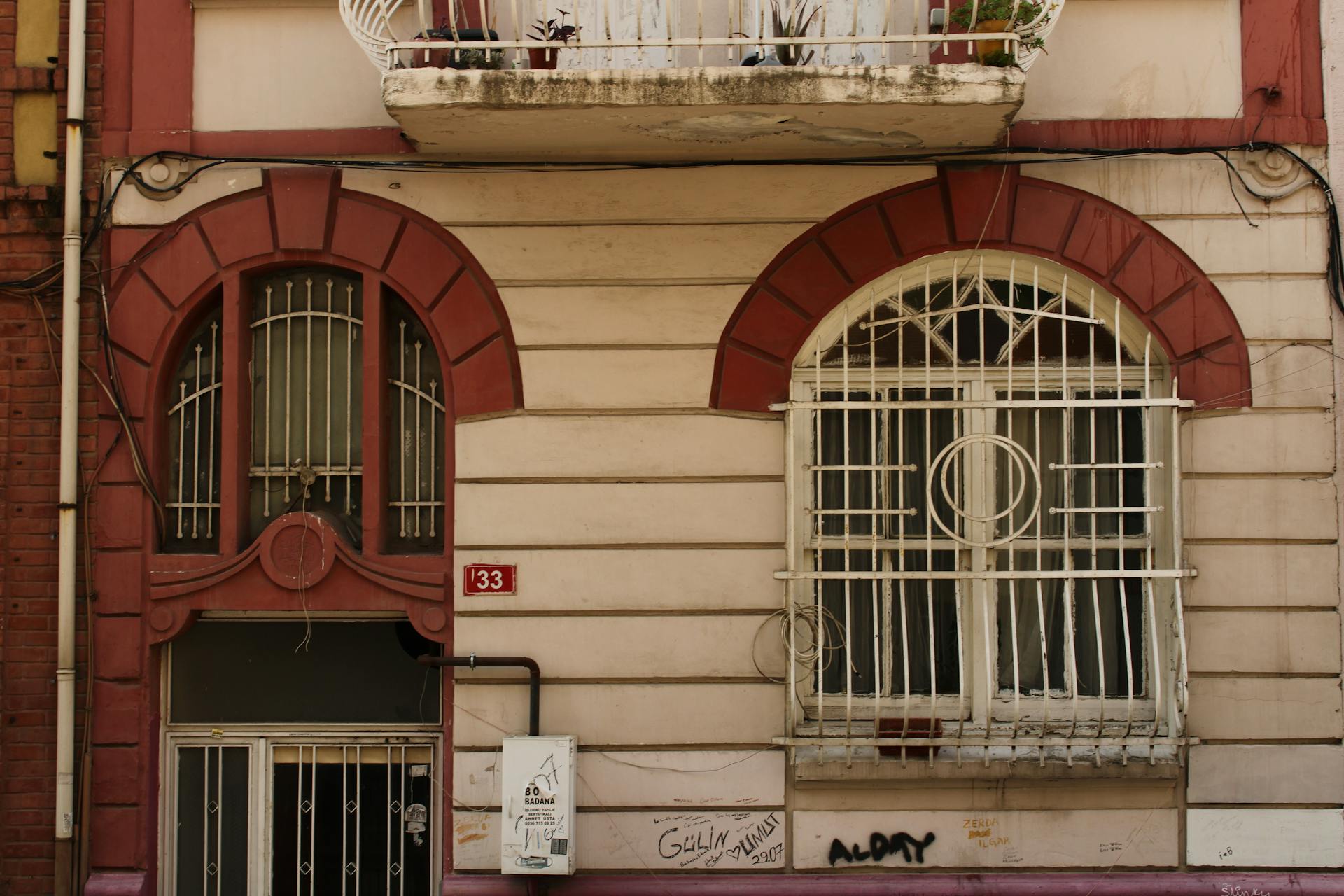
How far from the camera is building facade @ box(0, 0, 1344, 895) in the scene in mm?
5594

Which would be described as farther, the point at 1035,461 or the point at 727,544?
the point at 1035,461

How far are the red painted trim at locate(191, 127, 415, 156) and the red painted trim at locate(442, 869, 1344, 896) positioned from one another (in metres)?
3.64

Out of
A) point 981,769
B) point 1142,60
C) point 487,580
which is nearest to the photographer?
point 981,769

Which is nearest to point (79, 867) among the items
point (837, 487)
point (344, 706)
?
point (344, 706)

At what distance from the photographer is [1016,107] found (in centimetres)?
515

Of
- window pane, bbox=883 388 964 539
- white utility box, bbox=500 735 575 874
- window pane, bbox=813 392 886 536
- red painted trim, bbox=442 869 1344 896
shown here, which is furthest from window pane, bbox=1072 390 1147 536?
white utility box, bbox=500 735 575 874

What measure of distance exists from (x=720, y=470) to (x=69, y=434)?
3.23 meters

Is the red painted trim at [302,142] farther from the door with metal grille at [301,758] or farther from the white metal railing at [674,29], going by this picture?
the door with metal grille at [301,758]

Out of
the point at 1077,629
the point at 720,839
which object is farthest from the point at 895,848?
the point at 1077,629

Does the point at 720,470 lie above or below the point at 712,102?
below

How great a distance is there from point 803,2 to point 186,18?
123 inches

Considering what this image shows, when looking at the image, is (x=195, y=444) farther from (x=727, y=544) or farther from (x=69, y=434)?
(x=727, y=544)

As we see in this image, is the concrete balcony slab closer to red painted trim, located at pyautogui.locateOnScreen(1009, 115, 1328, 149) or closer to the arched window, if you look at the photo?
red painted trim, located at pyautogui.locateOnScreen(1009, 115, 1328, 149)

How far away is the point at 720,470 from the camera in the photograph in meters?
5.68
